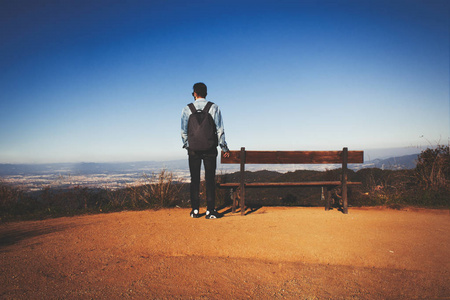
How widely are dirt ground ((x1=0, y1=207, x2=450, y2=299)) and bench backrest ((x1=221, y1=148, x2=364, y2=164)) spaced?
4.35 ft

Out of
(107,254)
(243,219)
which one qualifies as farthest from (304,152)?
(107,254)

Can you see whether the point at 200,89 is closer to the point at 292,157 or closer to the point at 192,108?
the point at 192,108

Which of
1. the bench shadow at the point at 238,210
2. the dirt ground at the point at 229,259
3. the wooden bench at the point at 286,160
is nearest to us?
the dirt ground at the point at 229,259

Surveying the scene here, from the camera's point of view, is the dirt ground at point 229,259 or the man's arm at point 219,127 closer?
the dirt ground at point 229,259

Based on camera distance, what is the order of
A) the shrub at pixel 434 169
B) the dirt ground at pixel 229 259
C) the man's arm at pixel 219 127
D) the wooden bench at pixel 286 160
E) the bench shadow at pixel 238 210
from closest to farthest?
the dirt ground at pixel 229 259 → the man's arm at pixel 219 127 → the wooden bench at pixel 286 160 → the bench shadow at pixel 238 210 → the shrub at pixel 434 169

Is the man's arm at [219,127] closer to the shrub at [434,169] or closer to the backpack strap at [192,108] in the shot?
the backpack strap at [192,108]

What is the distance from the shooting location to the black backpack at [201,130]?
183 inches

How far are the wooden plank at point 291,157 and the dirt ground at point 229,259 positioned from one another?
4.34 feet

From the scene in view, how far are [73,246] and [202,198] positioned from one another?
393 cm

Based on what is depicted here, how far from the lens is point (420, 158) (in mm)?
7801

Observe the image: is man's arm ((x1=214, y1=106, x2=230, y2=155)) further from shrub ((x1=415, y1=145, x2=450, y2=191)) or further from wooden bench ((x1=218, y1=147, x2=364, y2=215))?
shrub ((x1=415, y1=145, x2=450, y2=191))

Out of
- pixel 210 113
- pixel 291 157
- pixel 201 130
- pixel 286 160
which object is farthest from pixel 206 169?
pixel 291 157

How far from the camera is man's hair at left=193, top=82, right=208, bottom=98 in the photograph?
487 centimetres

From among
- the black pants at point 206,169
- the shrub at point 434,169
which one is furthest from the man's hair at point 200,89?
the shrub at point 434,169
